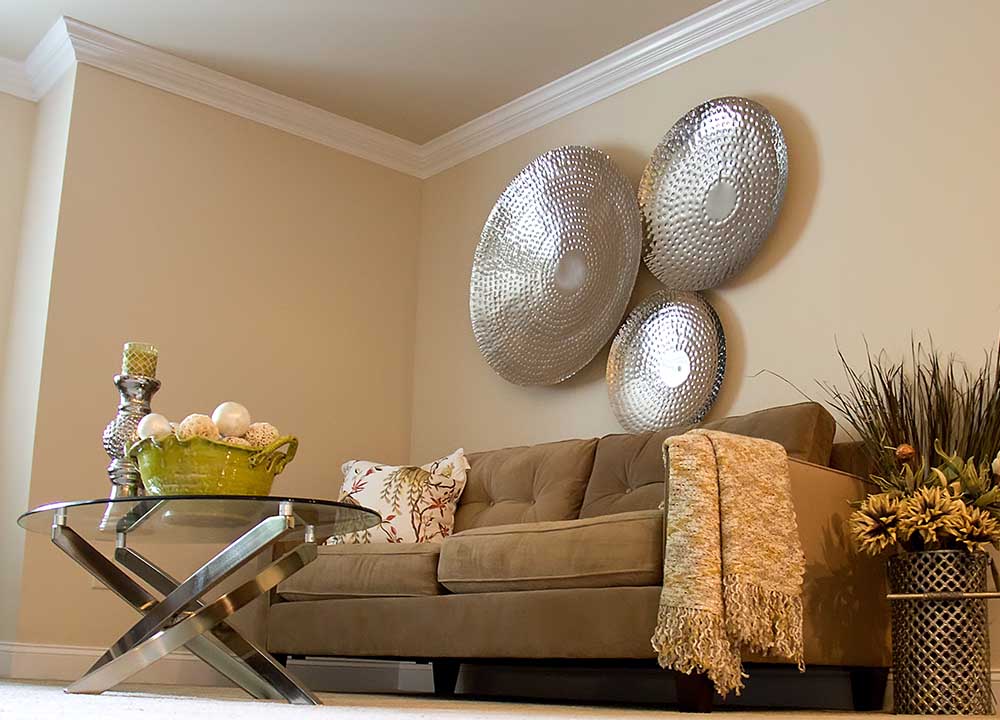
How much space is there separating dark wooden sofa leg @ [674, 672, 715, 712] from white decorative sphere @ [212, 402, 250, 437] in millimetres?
1094

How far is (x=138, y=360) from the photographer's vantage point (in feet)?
9.51

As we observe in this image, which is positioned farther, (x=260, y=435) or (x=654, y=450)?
(x=654, y=450)

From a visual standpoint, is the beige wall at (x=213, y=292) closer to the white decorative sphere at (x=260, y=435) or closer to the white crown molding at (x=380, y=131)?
the white crown molding at (x=380, y=131)

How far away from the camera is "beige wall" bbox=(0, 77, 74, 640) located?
398 centimetres

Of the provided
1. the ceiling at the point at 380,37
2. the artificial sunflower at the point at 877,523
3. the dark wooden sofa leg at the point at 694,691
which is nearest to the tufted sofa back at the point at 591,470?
the artificial sunflower at the point at 877,523

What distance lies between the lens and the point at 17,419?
4.09m

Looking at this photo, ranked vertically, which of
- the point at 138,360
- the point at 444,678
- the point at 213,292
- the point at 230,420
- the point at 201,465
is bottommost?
the point at 444,678

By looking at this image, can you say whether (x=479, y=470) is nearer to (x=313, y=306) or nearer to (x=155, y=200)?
(x=313, y=306)

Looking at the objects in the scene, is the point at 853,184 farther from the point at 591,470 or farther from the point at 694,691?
the point at 694,691

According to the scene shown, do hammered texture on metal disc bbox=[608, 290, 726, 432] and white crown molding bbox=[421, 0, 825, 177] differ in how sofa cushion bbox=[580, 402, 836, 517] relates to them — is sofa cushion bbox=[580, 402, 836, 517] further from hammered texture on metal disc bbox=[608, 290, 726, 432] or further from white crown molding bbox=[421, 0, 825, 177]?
white crown molding bbox=[421, 0, 825, 177]

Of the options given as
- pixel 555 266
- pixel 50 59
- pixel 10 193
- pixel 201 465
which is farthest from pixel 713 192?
pixel 10 193

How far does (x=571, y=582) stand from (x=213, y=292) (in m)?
2.30

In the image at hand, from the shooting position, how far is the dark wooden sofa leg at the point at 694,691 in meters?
2.40

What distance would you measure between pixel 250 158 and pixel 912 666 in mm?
3219
